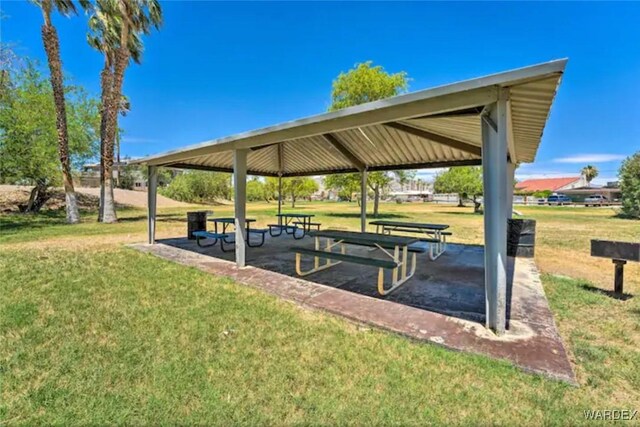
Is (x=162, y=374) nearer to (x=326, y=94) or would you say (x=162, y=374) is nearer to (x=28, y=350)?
(x=28, y=350)

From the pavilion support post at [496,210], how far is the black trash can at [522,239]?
4842mm

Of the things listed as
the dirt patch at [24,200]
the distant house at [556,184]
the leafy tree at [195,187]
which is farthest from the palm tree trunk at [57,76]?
the distant house at [556,184]

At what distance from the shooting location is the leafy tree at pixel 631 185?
20.1 meters

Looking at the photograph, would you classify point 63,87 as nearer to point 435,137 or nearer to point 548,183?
point 435,137

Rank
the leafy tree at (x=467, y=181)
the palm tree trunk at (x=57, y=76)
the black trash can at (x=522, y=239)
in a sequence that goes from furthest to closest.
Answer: the leafy tree at (x=467, y=181)
the palm tree trunk at (x=57, y=76)
the black trash can at (x=522, y=239)

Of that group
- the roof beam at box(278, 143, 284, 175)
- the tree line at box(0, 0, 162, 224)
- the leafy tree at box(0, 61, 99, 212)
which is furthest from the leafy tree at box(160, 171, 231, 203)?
the roof beam at box(278, 143, 284, 175)

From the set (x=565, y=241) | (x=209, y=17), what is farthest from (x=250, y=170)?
(x=565, y=241)

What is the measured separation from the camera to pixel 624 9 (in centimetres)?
540

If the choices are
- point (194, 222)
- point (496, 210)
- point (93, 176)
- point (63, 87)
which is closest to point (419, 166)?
point (496, 210)

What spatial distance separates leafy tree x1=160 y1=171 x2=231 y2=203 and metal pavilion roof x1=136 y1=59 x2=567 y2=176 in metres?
30.6

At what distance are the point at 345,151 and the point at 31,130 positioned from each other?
1467 cm

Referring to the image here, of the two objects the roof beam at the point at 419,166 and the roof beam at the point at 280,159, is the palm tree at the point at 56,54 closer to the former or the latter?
Answer: the roof beam at the point at 280,159

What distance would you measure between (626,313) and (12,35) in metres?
19.1

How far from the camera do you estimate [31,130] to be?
1294 cm
